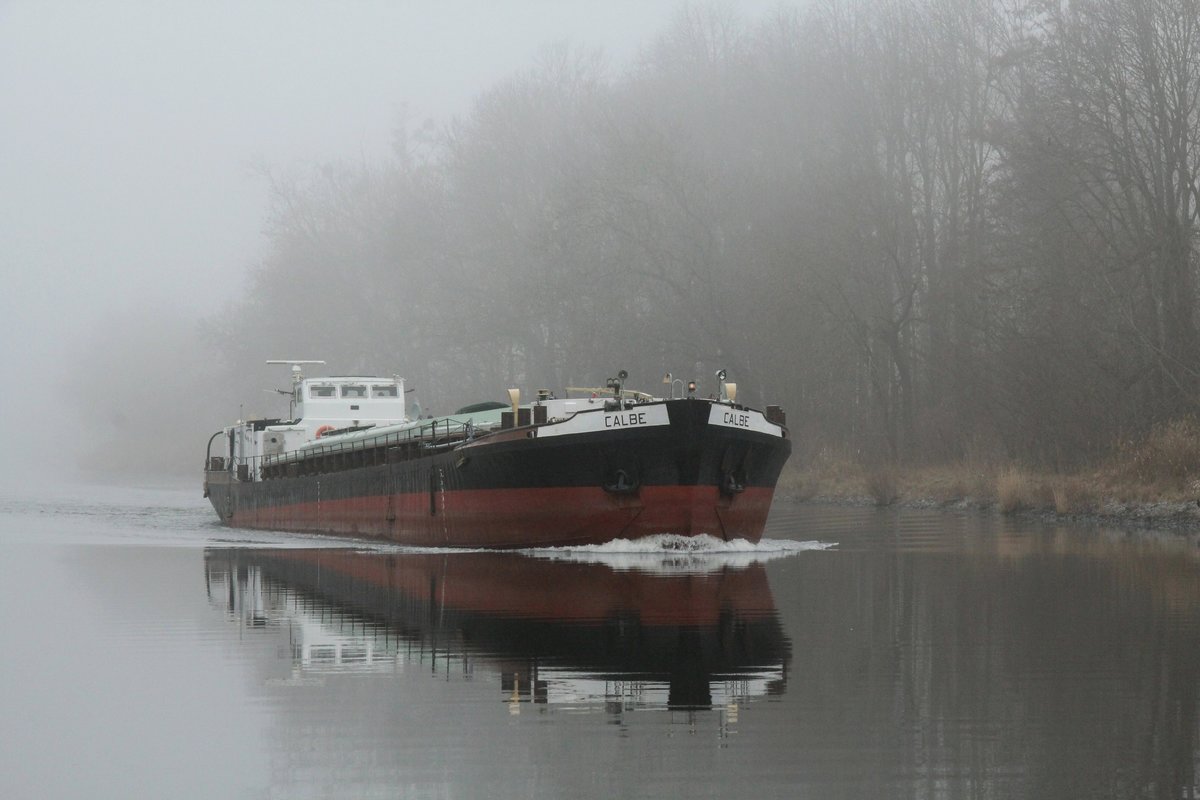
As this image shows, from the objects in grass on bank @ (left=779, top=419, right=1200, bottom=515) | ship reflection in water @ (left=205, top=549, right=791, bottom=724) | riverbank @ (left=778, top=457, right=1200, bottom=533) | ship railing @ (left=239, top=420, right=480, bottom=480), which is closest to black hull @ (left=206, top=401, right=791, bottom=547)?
ship railing @ (left=239, top=420, right=480, bottom=480)

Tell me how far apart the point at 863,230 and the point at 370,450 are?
58.1 feet

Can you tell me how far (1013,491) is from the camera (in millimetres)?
31672

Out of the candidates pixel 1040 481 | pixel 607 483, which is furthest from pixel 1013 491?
pixel 607 483

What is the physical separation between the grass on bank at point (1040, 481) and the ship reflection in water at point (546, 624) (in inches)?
421

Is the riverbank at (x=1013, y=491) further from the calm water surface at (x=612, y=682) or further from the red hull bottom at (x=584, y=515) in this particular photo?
the calm water surface at (x=612, y=682)

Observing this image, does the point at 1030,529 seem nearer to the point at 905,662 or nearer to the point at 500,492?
the point at 500,492

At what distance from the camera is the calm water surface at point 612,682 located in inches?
280

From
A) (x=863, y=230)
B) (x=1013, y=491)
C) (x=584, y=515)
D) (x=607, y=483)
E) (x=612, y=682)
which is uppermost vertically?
(x=863, y=230)

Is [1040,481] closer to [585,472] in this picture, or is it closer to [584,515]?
[584,515]

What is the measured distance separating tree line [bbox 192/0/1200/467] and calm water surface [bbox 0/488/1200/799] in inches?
598

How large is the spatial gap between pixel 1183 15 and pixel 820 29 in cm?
1572

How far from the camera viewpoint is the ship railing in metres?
27.8

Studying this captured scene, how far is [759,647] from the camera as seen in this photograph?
11.3m

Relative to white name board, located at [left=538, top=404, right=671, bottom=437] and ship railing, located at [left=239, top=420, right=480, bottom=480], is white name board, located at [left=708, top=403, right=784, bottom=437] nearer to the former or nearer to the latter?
white name board, located at [left=538, top=404, right=671, bottom=437]
